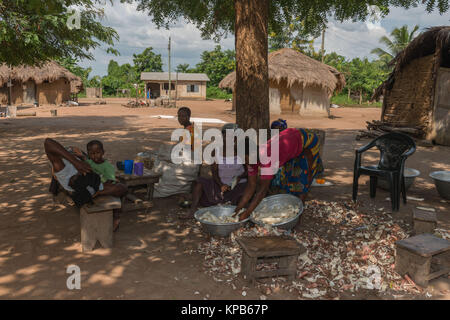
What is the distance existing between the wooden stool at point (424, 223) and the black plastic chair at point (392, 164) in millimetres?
834

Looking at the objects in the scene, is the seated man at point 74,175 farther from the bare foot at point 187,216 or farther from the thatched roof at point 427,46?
the thatched roof at point 427,46

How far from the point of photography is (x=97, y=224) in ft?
11.5

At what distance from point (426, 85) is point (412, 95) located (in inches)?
25.8

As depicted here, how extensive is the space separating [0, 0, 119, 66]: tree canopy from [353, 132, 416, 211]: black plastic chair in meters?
5.71

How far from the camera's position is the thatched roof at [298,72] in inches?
742

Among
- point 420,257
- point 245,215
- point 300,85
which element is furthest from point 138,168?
point 300,85

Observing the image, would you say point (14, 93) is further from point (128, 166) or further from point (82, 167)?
point (82, 167)

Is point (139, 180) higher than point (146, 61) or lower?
lower

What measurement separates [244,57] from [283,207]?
2.17 metres

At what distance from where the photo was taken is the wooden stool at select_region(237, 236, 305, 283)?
294cm
